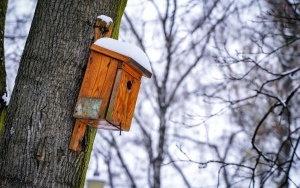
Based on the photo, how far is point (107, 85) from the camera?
2729 mm

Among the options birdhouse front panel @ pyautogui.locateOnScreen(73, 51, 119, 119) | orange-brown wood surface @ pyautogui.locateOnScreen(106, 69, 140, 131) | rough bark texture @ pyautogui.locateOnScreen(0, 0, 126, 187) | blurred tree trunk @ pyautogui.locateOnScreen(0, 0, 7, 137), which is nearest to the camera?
rough bark texture @ pyautogui.locateOnScreen(0, 0, 126, 187)

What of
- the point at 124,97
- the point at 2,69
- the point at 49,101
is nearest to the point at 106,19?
the point at 124,97

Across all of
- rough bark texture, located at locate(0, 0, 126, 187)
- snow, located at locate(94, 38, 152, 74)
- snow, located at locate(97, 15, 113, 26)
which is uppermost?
snow, located at locate(97, 15, 113, 26)

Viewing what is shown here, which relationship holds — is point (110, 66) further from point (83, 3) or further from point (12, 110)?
point (12, 110)

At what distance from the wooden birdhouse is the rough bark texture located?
0.05 m

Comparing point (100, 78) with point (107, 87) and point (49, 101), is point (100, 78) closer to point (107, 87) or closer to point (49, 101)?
point (107, 87)

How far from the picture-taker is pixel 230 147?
13734mm

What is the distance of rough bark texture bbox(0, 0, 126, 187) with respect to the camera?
2.43 metres

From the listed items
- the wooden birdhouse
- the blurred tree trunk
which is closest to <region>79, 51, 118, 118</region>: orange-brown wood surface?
the wooden birdhouse

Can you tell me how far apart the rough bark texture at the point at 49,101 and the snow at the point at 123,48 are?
8 cm

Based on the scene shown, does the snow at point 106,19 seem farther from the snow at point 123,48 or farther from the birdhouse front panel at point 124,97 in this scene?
the birdhouse front panel at point 124,97

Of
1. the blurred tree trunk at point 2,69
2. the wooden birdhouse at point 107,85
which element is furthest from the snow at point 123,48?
the blurred tree trunk at point 2,69

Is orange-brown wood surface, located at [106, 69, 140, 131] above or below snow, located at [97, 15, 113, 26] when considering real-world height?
below

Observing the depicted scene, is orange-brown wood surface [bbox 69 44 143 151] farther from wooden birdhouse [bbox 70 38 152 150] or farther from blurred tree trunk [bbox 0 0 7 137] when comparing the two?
blurred tree trunk [bbox 0 0 7 137]
